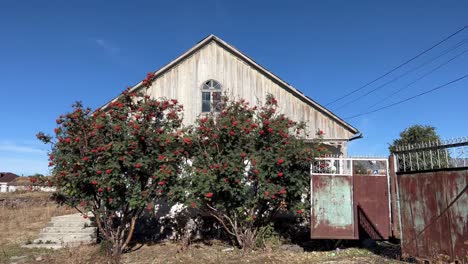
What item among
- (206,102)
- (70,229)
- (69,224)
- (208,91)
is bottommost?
(70,229)

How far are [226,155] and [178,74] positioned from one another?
5328mm

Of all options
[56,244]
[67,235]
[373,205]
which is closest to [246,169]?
[373,205]

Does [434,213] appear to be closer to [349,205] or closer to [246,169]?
[349,205]

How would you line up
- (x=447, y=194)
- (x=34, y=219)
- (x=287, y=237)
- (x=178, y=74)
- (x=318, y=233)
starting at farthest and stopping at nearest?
1. (x=34, y=219)
2. (x=178, y=74)
3. (x=287, y=237)
4. (x=318, y=233)
5. (x=447, y=194)

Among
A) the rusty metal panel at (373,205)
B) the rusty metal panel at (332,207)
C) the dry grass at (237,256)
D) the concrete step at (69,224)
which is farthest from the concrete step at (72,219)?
the rusty metal panel at (373,205)

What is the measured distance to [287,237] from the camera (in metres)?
10.8

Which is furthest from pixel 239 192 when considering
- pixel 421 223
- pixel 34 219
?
pixel 34 219

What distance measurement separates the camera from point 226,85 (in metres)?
13.6

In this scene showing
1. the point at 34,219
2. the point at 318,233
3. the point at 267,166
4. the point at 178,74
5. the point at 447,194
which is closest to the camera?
the point at 447,194

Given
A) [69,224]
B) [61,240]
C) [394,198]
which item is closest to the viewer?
[394,198]

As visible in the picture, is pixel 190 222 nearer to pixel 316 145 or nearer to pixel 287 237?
pixel 287 237

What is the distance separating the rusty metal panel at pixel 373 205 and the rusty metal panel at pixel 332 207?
9.2 inches

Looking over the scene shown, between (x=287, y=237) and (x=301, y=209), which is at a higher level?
(x=301, y=209)

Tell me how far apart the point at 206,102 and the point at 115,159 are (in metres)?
5.21
